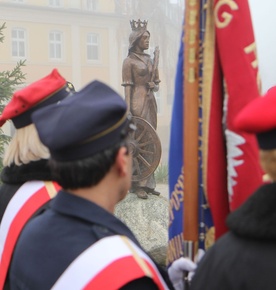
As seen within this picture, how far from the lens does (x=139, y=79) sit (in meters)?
6.96

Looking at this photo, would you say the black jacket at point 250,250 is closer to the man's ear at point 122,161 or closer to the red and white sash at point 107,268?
the red and white sash at point 107,268

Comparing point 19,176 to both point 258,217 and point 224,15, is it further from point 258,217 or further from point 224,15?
point 258,217

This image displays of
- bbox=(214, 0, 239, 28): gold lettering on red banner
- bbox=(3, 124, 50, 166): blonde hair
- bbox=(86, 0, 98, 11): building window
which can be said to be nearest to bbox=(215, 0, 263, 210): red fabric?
bbox=(214, 0, 239, 28): gold lettering on red banner

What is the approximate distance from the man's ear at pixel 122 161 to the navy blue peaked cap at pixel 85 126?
0.10 ft

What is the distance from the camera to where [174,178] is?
2004mm

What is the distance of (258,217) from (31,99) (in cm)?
113

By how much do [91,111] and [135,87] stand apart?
5488 mm

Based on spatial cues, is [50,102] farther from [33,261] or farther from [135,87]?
[135,87]

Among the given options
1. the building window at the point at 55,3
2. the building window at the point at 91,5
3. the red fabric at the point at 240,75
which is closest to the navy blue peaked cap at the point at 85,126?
the red fabric at the point at 240,75

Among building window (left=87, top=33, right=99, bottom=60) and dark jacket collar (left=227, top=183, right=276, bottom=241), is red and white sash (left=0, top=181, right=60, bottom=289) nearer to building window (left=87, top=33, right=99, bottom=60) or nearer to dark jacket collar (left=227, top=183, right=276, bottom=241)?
dark jacket collar (left=227, top=183, right=276, bottom=241)

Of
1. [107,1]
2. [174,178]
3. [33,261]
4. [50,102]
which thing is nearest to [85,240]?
[33,261]

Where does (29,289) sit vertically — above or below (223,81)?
below

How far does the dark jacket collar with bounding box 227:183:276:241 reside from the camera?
1307 millimetres

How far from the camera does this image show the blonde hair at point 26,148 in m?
2.11
